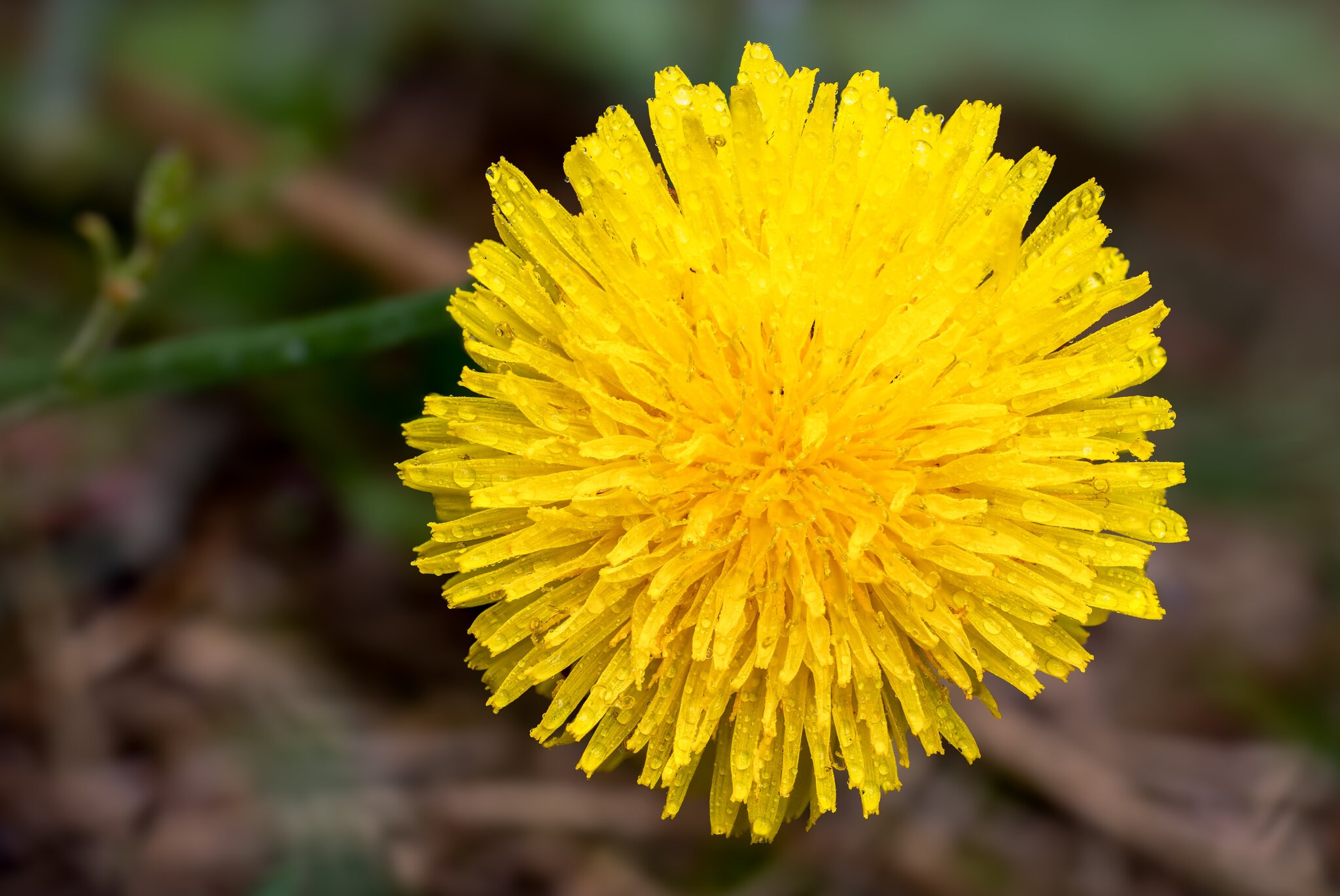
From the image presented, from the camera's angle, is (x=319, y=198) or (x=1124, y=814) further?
(x=319, y=198)

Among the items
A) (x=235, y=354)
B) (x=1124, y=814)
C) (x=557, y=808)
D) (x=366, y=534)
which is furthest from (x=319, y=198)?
(x=1124, y=814)

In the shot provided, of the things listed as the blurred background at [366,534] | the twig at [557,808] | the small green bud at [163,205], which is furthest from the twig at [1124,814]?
the small green bud at [163,205]

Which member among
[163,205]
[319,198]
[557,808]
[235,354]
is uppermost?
[319,198]

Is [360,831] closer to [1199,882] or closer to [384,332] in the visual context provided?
[384,332]

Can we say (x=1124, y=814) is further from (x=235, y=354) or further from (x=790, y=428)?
(x=235, y=354)

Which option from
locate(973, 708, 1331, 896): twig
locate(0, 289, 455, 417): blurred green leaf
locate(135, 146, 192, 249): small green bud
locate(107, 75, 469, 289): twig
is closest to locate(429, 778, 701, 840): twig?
locate(973, 708, 1331, 896): twig

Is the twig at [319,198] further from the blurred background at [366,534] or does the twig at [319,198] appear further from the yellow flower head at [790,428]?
the yellow flower head at [790,428]

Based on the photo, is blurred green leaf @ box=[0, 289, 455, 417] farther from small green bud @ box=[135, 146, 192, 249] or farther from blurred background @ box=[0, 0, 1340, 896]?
small green bud @ box=[135, 146, 192, 249]

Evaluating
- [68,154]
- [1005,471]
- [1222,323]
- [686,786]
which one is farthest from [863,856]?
[68,154]
